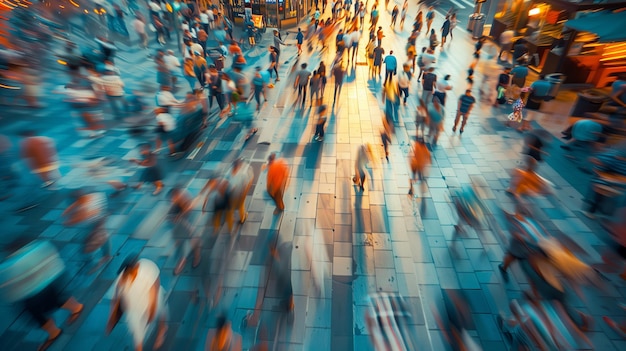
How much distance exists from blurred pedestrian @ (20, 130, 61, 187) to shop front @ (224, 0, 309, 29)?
48.6ft

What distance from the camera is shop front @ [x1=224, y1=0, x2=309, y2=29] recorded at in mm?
19234

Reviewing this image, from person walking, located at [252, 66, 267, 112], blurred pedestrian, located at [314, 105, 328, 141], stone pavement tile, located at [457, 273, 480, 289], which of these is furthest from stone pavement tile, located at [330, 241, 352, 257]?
person walking, located at [252, 66, 267, 112]

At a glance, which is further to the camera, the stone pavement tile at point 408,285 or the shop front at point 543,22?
the shop front at point 543,22

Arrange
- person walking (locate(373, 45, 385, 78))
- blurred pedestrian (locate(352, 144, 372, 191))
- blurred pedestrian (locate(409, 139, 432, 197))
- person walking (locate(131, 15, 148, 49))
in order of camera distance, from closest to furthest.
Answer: blurred pedestrian (locate(409, 139, 432, 197)) → blurred pedestrian (locate(352, 144, 372, 191)) → person walking (locate(373, 45, 385, 78)) → person walking (locate(131, 15, 148, 49))

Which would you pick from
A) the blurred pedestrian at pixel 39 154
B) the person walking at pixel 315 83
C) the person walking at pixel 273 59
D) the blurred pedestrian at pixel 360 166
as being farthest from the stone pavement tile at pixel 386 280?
the person walking at pixel 273 59

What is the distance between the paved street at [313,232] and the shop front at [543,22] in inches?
162

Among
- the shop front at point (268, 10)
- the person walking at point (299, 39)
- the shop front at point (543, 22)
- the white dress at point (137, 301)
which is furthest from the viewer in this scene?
the shop front at point (268, 10)

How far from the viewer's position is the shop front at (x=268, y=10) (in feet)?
63.1

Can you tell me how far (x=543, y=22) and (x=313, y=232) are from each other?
16.0 metres

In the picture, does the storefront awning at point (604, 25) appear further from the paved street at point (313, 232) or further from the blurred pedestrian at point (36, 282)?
the blurred pedestrian at point (36, 282)

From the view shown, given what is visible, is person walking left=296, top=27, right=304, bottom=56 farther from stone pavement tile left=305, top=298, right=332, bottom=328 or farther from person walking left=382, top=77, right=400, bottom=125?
stone pavement tile left=305, top=298, right=332, bottom=328

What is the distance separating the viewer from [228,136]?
9500mm

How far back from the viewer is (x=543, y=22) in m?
14.5

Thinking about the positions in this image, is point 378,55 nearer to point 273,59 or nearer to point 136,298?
point 273,59
